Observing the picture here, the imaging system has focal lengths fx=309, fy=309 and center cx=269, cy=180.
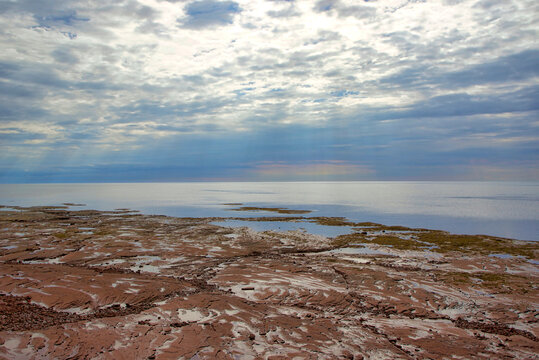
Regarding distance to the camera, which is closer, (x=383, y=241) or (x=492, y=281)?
(x=492, y=281)

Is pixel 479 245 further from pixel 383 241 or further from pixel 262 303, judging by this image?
pixel 262 303

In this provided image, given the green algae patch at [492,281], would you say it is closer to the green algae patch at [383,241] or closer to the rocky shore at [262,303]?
the rocky shore at [262,303]

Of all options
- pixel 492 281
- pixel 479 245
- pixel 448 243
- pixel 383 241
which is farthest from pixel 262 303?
pixel 479 245

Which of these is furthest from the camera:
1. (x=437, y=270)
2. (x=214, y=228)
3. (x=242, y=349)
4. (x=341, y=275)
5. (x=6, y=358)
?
(x=214, y=228)

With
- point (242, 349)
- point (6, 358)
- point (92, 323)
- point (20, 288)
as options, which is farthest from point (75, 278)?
point (242, 349)

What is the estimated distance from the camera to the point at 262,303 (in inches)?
531

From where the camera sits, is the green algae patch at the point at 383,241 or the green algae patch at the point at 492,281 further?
the green algae patch at the point at 383,241

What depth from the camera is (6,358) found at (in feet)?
28.8

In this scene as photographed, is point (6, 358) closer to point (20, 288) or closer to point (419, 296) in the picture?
point (20, 288)

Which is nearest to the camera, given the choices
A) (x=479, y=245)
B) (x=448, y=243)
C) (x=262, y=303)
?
(x=262, y=303)

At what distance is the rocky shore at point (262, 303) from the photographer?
962 centimetres

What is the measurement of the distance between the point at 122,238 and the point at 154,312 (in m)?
20.5

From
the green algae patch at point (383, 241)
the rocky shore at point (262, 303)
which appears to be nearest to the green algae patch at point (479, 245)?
the rocky shore at point (262, 303)

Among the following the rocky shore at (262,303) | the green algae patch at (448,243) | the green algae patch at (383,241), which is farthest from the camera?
the green algae patch at (383,241)
